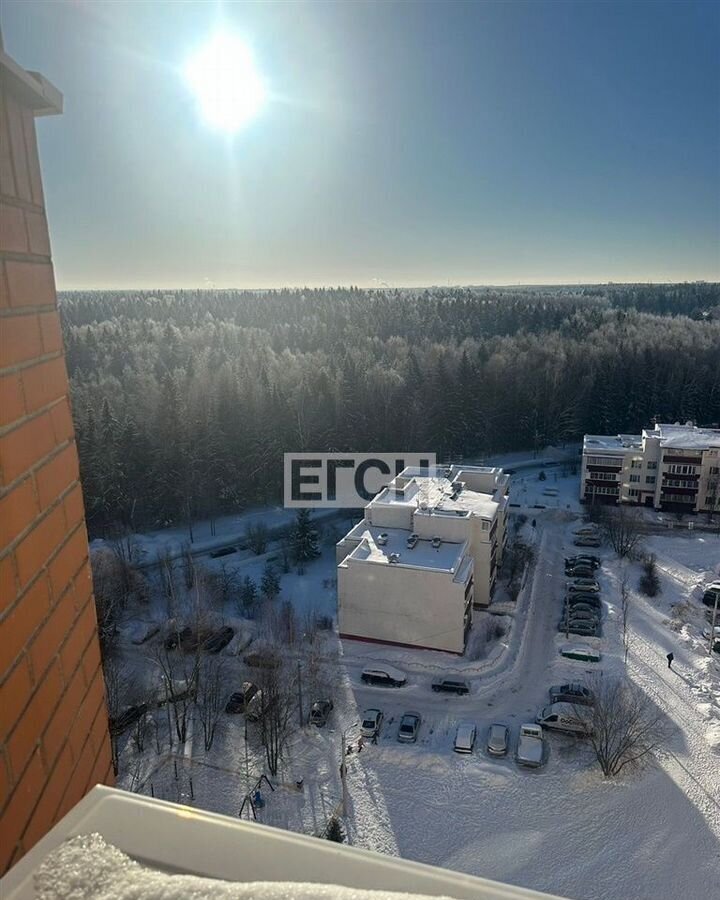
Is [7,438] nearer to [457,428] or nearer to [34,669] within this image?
[34,669]

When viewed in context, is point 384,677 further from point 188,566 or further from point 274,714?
point 188,566

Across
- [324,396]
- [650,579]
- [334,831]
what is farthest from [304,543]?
[334,831]

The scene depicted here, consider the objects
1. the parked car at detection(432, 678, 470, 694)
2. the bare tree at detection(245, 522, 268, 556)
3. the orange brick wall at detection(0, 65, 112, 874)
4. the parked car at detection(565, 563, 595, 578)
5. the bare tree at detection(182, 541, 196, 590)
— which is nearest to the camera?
the orange brick wall at detection(0, 65, 112, 874)

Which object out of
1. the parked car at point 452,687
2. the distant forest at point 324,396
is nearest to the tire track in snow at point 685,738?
the parked car at point 452,687

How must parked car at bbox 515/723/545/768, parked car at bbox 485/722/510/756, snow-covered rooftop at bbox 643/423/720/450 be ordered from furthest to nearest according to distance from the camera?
snow-covered rooftop at bbox 643/423/720/450 < parked car at bbox 485/722/510/756 < parked car at bbox 515/723/545/768

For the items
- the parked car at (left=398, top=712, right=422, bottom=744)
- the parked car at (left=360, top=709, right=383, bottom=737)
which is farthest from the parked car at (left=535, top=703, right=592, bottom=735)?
the parked car at (left=360, top=709, right=383, bottom=737)

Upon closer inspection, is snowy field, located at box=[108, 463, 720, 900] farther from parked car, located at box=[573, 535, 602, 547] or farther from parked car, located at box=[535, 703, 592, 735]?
parked car, located at box=[573, 535, 602, 547]

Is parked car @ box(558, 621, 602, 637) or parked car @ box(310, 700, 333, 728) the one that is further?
parked car @ box(558, 621, 602, 637)

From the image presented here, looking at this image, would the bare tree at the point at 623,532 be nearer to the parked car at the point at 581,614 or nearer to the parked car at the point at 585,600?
the parked car at the point at 585,600
